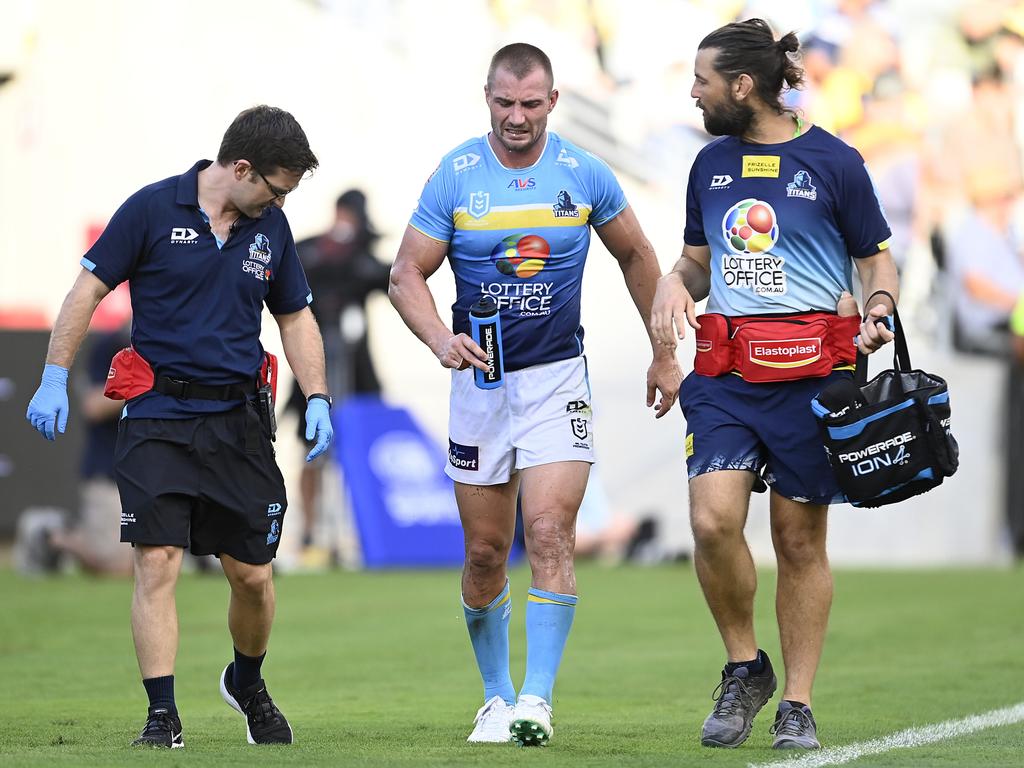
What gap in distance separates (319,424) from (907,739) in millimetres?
2224

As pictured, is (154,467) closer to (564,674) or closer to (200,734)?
(200,734)

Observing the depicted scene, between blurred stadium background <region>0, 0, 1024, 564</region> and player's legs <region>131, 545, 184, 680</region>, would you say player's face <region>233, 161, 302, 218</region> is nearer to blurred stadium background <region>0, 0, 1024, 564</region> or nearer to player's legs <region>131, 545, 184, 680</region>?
player's legs <region>131, 545, 184, 680</region>

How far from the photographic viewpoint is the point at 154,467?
6180 mm

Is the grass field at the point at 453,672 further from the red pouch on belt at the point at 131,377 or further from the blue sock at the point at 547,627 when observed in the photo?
the red pouch on belt at the point at 131,377

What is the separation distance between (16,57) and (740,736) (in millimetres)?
16251

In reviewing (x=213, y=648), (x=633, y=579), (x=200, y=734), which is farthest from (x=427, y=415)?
(x=200, y=734)

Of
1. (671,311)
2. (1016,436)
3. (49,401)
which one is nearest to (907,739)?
(671,311)

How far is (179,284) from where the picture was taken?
6.23 m

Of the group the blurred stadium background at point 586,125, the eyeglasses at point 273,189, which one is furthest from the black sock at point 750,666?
the blurred stadium background at point 586,125

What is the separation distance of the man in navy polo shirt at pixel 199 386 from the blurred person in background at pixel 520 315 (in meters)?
0.56

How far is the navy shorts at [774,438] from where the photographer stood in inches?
245

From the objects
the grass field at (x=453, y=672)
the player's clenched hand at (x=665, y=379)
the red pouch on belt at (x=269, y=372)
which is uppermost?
the red pouch on belt at (x=269, y=372)

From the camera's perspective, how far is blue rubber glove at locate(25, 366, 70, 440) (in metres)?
6.23

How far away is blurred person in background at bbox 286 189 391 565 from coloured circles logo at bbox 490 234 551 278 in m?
12.3
